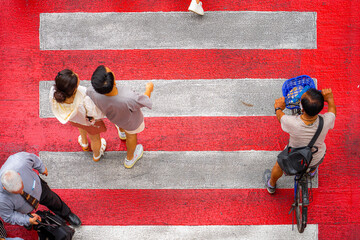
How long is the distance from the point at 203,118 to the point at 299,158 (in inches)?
71.0

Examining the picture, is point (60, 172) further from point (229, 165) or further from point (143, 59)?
point (229, 165)

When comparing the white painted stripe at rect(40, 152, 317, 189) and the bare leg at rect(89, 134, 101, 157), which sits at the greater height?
the bare leg at rect(89, 134, 101, 157)

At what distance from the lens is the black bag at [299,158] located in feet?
12.2

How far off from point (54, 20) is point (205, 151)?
3185 millimetres

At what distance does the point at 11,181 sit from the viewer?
3461 mm

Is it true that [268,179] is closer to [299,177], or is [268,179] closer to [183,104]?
[299,177]

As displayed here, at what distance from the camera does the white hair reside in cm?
346

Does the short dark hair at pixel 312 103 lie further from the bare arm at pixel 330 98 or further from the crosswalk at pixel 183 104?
the crosswalk at pixel 183 104

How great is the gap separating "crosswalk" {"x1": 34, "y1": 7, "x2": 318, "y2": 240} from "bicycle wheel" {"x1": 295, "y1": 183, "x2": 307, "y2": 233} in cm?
42

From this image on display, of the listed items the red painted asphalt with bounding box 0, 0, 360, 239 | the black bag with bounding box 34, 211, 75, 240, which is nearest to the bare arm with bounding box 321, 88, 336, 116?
the red painted asphalt with bounding box 0, 0, 360, 239

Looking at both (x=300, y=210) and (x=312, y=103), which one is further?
(x=300, y=210)

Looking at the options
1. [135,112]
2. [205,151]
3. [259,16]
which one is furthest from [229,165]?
[259,16]

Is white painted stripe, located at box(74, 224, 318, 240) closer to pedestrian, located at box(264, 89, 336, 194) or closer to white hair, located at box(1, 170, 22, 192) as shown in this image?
pedestrian, located at box(264, 89, 336, 194)

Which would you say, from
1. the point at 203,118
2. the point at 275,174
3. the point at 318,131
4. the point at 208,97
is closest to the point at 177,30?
the point at 208,97
